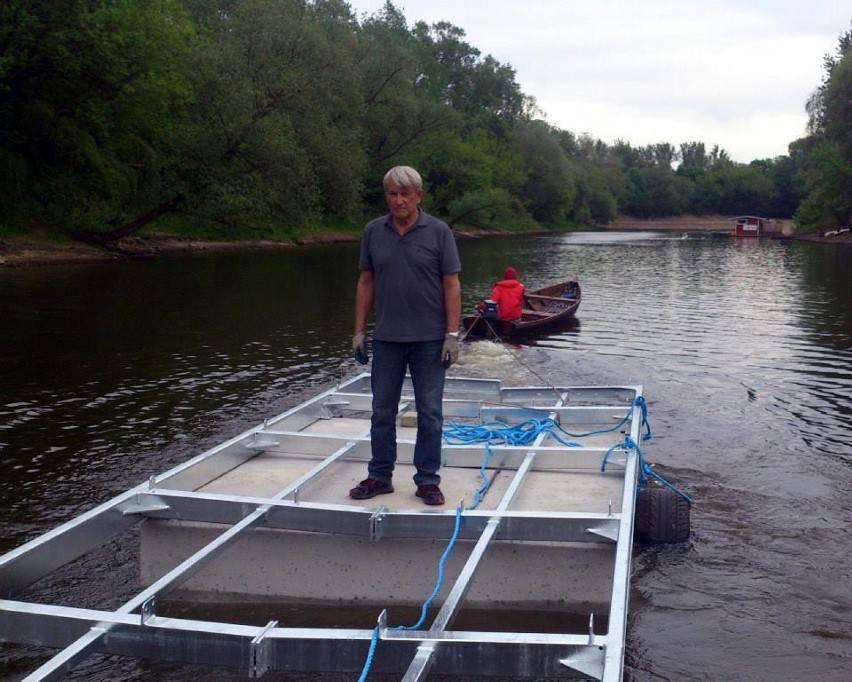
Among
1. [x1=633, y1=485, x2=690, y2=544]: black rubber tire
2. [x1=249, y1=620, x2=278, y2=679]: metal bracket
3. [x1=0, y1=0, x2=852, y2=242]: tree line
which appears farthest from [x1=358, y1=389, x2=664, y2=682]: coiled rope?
[x1=0, y1=0, x2=852, y2=242]: tree line

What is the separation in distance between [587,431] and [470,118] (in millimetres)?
86032

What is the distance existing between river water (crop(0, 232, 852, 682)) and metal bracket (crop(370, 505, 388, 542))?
1027 mm

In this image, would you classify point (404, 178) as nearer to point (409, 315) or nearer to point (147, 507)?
point (409, 315)

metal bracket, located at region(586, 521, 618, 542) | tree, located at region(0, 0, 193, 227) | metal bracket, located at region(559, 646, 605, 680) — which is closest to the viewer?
metal bracket, located at region(559, 646, 605, 680)

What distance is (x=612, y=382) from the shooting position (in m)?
15.3

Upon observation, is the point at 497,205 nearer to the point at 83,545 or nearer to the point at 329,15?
the point at 329,15

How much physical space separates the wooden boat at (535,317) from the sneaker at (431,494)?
38.8 feet

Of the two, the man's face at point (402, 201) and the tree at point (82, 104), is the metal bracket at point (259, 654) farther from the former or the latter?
the tree at point (82, 104)

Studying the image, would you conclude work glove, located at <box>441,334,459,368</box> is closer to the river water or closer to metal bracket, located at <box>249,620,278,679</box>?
the river water

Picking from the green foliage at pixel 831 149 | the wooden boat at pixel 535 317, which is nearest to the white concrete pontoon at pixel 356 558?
the wooden boat at pixel 535 317

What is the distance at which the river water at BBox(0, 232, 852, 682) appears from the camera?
6113 millimetres

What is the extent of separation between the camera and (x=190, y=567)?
486 centimetres

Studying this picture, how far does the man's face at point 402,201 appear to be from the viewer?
5734 millimetres

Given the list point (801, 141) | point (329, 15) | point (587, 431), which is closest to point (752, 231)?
point (801, 141)
